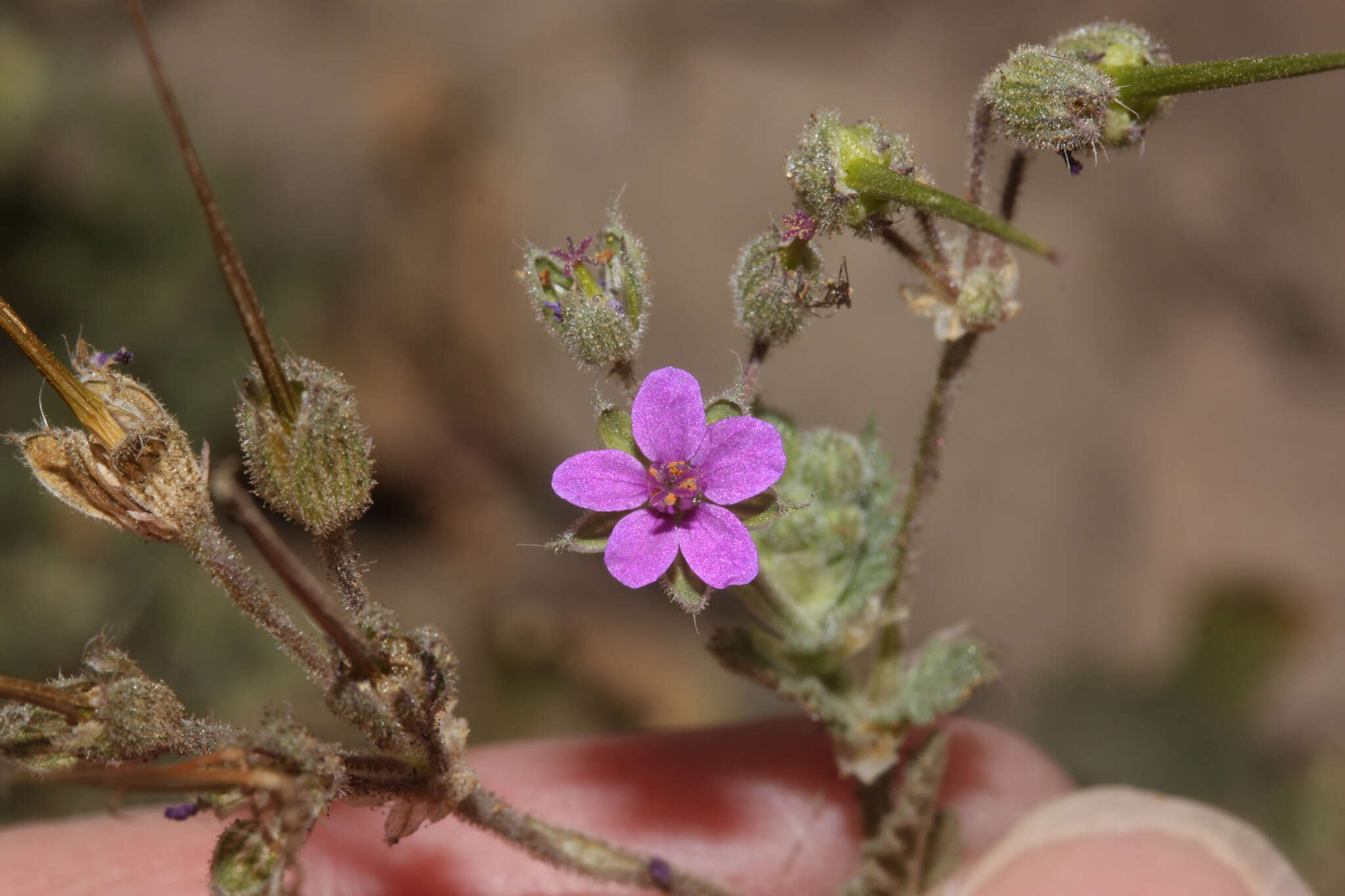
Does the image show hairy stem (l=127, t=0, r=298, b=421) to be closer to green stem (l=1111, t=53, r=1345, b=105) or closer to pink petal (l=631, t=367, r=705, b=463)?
pink petal (l=631, t=367, r=705, b=463)

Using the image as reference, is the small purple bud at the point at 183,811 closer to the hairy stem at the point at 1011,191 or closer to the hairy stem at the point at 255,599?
the hairy stem at the point at 255,599

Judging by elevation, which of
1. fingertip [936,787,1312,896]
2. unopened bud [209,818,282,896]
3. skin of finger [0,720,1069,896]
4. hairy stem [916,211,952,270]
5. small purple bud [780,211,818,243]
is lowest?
skin of finger [0,720,1069,896]

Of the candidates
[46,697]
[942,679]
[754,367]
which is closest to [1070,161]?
[754,367]

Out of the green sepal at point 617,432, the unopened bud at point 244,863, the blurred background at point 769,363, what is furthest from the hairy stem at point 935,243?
the blurred background at point 769,363

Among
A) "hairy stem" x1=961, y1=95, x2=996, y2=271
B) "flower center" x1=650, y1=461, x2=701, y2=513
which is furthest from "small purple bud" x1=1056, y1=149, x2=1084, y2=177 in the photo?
"flower center" x1=650, y1=461, x2=701, y2=513

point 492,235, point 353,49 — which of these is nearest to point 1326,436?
point 492,235
